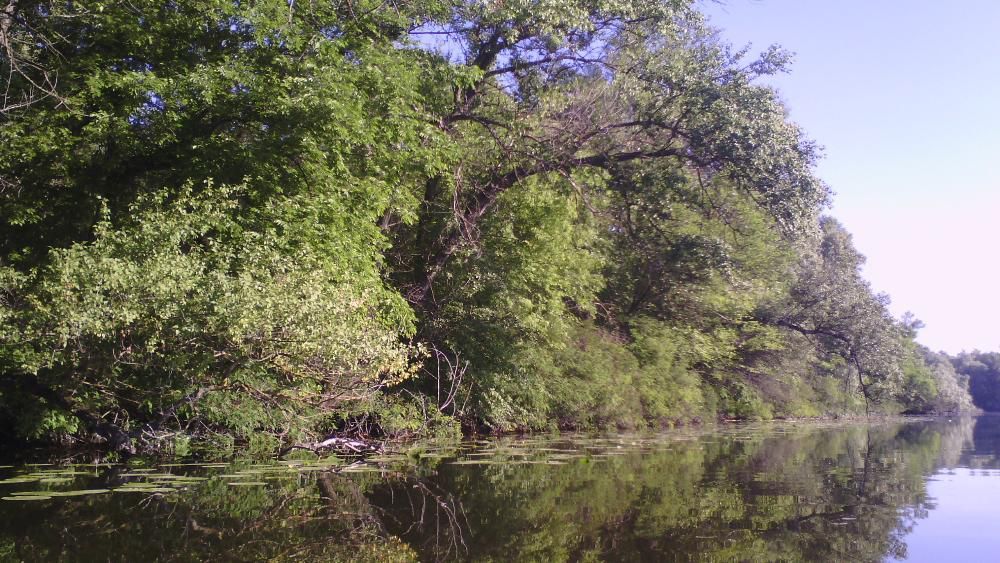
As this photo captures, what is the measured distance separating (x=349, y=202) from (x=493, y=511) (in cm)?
870

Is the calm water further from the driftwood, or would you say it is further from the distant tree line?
the distant tree line

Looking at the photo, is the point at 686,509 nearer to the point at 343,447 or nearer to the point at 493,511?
the point at 493,511

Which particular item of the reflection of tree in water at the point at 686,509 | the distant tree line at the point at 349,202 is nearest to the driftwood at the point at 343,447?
the distant tree line at the point at 349,202

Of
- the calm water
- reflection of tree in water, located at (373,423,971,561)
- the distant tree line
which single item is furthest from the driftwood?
reflection of tree in water, located at (373,423,971,561)

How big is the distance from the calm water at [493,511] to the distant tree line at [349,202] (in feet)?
6.12

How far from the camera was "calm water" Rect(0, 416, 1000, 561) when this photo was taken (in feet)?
20.8

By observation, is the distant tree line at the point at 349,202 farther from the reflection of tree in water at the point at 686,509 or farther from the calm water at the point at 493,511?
the reflection of tree in water at the point at 686,509

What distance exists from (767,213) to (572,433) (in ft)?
26.6

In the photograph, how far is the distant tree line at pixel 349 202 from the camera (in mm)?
11609

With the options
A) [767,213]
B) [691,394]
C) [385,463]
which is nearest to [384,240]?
[385,463]

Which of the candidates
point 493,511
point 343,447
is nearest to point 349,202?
point 343,447

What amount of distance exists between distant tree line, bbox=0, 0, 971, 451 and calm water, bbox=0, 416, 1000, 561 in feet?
6.12

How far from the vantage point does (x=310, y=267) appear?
1262 centimetres

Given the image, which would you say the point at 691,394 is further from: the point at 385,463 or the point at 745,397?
the point at 385,463
